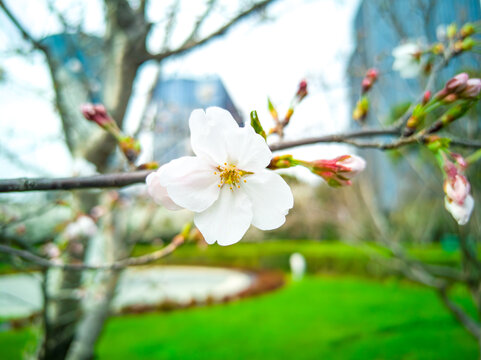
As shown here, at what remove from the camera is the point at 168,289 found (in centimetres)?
1043

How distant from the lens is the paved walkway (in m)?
7.91

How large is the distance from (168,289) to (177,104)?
25.3ft

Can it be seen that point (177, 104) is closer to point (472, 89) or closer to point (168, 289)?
point (472, 89)

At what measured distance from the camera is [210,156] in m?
0.75

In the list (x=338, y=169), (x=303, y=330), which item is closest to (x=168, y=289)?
(x=303, y=330)

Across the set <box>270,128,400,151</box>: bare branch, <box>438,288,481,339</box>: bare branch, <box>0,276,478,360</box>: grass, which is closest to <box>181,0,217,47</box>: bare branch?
<box>270,128,400,151</box>: bare branch

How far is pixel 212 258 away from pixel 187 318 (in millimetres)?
10032

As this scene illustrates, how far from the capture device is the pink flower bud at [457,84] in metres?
0.83

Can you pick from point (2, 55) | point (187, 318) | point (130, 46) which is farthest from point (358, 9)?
point (187, 318)

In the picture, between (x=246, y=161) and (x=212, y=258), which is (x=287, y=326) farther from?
(x=212, y=258)

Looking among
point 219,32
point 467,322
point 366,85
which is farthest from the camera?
point 467,322

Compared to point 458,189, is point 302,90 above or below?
above

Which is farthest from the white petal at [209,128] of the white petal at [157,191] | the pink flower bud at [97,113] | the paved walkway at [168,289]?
the paved walkway at [168,289]

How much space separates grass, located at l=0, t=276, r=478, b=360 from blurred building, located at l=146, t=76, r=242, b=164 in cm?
315
